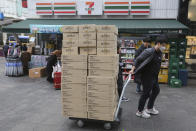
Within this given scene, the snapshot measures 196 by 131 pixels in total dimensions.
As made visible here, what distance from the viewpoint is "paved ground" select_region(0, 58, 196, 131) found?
12.6 ft

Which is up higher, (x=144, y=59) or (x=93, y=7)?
(x=93, y=7)

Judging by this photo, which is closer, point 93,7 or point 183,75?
point 183,75

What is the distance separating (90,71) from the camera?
3.53m

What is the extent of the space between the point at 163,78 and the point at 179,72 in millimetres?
720

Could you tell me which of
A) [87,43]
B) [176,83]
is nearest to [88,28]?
[87,43]

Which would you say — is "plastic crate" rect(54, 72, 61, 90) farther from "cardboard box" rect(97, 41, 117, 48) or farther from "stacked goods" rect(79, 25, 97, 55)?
"cardboard box" rect(97, 41, 117, 48)

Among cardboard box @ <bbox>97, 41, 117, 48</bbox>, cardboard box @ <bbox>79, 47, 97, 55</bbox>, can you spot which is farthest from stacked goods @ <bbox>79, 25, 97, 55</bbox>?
cardboard box @ <bbox>97, 41, 117, 48</bbox>

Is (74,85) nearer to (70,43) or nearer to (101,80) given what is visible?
(101,80)

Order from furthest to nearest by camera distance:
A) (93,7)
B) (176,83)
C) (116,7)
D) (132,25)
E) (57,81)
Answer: (93,7) < (116,7) < (132,25) < (176,83) < (57,81)

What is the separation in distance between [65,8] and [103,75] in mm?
7671

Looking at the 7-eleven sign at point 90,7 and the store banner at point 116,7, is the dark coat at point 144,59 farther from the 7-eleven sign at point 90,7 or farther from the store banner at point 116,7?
the 7-eleven sign at point 90,7

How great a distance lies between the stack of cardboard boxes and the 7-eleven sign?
6.49 meters

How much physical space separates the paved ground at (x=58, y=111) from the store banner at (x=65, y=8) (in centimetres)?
486

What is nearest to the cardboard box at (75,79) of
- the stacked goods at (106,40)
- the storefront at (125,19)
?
the stacked goods at (106,40)
